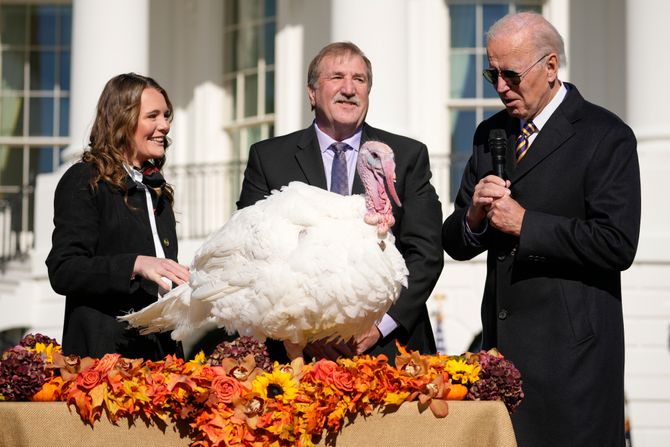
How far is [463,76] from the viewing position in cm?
1630

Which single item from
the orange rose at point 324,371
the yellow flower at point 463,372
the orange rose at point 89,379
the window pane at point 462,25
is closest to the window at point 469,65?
the window pane at point 462,25

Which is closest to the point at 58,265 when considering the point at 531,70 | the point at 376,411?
the point at 376,411

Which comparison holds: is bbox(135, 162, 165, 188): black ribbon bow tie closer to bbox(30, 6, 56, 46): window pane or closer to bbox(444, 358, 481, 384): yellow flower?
bbox(444, 358, 481, 384): yellow flower

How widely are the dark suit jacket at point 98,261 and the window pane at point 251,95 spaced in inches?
472

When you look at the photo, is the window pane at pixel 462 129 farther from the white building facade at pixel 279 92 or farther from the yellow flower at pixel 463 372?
the yellow flower at pixel 463 372

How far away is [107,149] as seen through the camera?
18.3ft

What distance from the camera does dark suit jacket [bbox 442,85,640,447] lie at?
5012 mm

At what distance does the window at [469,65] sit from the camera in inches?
637

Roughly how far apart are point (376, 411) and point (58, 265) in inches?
66.8

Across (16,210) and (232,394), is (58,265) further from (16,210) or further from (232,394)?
(16,210)

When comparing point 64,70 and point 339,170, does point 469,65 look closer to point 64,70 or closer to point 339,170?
point 64,70

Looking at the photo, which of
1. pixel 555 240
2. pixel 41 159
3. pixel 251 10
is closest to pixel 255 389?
pixel 555 240

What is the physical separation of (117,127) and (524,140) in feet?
6.13

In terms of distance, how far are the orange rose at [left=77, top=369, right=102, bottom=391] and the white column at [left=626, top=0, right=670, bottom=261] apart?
9.67 m
